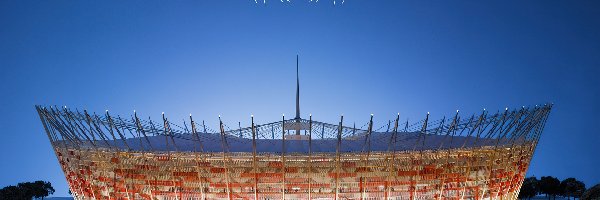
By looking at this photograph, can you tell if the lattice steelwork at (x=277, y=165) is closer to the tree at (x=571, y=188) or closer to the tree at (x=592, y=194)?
the tree at (x=592, y=194)

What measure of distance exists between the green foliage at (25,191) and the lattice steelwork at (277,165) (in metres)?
38.4

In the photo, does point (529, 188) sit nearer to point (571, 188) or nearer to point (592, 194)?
point (571, 188)

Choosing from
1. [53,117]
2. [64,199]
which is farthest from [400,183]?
[64,199]

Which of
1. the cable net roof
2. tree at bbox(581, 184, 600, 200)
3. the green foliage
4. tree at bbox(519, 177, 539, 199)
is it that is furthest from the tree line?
the green foliage

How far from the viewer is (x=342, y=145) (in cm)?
2744

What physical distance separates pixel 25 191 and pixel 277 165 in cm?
5004

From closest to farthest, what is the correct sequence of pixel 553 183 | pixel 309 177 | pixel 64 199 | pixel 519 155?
pixel 309 177
pixel 519 155
pixel 553 183
pixel 64 199

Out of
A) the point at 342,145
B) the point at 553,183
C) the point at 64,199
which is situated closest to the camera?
the point at 342,145

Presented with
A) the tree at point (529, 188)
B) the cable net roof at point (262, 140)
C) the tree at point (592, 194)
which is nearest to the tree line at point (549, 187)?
the tree at point (529, 188)

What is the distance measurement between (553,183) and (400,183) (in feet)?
166

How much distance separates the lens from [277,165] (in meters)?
25.6

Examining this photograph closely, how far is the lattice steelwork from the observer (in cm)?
2556

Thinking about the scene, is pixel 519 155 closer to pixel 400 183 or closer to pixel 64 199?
pixel 400 183

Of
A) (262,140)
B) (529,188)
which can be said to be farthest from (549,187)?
(262,140)
